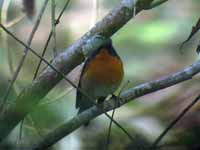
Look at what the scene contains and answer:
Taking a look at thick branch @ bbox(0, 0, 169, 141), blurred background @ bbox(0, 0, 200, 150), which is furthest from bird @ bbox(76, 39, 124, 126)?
thick branch @ bbox(0, 0, 169, 141)

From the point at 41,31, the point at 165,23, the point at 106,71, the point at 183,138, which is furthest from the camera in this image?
the point at 41,31

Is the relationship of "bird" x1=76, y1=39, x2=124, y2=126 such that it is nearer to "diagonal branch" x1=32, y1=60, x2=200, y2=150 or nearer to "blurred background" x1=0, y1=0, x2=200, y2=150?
"blurred background" x1=0, y1=0, x2=200, y2=150

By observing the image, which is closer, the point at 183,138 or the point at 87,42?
the point at 183,138

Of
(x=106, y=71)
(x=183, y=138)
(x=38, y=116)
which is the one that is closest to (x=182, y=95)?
(x=106, y=71)

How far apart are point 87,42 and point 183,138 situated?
0.70m

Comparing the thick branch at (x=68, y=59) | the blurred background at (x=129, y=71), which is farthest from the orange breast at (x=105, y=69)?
the thick branch at (x=68, y=59)

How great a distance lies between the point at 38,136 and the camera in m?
2.97

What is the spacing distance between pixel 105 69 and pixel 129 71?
3.88 feet

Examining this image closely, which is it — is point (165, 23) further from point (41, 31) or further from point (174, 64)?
point (41, 31)

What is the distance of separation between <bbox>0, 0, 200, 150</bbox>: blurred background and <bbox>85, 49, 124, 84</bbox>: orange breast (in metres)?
0.15

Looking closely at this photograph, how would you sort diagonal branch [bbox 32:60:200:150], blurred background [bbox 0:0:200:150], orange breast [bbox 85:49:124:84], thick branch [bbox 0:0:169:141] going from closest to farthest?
1. blurred background [bbox 0:0:200:150]
2. diagonal branch [bbox 32:60:200:150]
3. thick branch [bbox 0:0:169:141]
4. orange breast [bbox 85:49:124:84]

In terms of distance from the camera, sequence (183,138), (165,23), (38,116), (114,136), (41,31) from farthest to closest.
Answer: (41,31), (165,23), (114,136), (183,138), (38,116)

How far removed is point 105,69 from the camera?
391 centimetres

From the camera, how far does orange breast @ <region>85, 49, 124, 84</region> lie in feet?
12.7
